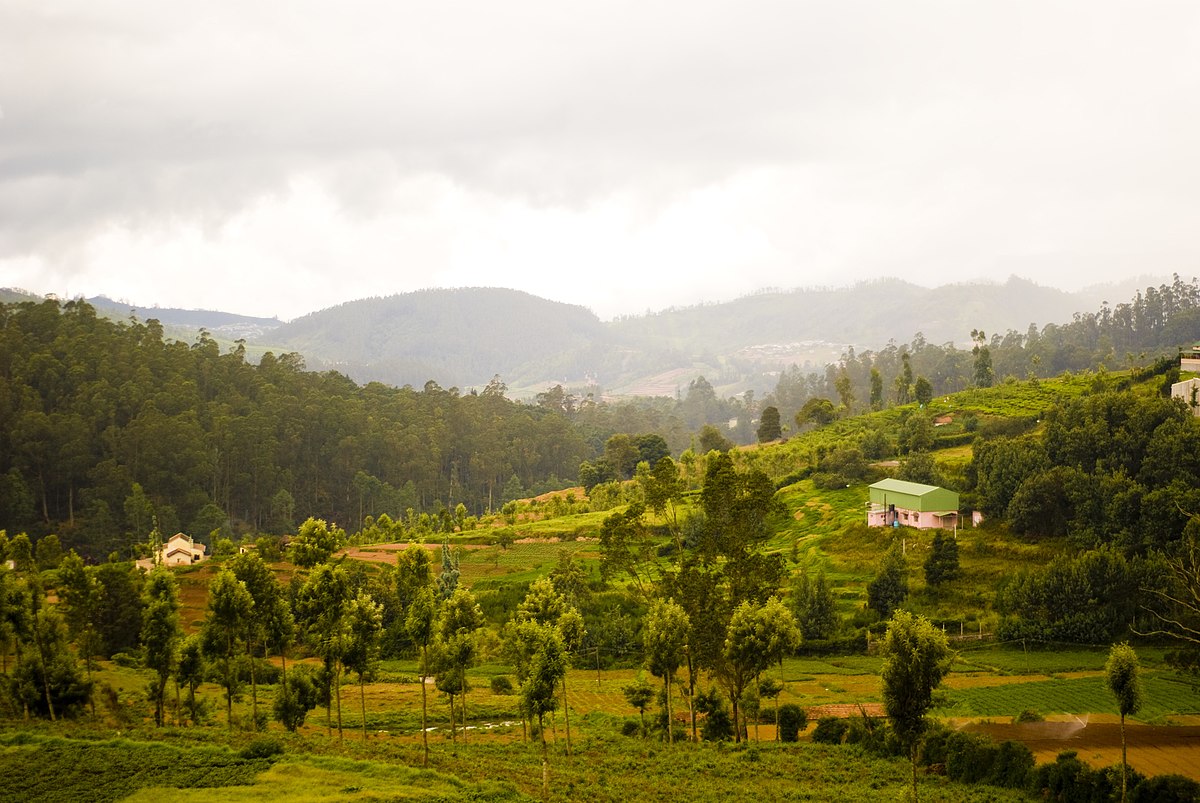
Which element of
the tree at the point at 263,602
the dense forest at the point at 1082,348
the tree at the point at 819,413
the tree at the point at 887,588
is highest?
the dense forest at the point at 1082,348

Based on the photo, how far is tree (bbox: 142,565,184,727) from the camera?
86.5 ft

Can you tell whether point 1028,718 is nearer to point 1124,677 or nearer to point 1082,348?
point 1124,677

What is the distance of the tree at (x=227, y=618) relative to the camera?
26172 mm

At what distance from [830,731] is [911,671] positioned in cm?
955

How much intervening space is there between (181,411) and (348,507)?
21.4 m

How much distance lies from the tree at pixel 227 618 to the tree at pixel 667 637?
485 inches

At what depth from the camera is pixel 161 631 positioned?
26.5m

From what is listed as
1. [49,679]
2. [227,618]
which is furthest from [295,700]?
[49,679]

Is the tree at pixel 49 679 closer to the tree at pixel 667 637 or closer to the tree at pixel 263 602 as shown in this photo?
the tree at pixel 263 602

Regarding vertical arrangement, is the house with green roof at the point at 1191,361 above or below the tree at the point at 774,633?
above

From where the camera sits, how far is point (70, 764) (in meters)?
20.1

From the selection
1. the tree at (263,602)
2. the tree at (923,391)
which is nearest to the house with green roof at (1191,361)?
the tree at (923,391)

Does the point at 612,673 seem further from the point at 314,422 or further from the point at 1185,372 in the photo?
the point at 314,422

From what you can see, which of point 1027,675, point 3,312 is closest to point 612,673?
point 1027,675
